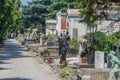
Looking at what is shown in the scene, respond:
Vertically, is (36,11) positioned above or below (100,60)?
below

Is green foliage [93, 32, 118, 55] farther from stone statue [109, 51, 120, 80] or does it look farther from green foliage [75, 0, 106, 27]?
green foliage [75, 0, 106, 27]

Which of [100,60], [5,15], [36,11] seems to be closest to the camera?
[100,60]

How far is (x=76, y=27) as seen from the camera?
174 ft

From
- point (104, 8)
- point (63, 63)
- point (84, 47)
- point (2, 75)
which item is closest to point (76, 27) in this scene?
point (84, 47)

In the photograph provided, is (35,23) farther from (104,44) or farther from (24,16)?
(104,44)

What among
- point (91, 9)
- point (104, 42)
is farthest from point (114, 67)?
point (104, 42)

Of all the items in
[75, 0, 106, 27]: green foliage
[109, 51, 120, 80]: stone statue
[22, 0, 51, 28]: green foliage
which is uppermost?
[75, 0, 106, 27]: green foliage

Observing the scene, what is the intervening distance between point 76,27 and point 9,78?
32068mm

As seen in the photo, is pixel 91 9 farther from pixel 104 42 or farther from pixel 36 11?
pixel 36 11

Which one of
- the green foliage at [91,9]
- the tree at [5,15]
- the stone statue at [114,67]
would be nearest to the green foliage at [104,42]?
the tree at [5,15]

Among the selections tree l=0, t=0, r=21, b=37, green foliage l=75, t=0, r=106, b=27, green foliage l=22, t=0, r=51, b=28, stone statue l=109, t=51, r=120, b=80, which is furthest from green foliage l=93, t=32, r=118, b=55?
green foliage l=22, t=0, r=51, b=28

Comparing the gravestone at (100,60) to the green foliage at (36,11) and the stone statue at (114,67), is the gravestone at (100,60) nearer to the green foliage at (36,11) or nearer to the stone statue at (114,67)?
the stone statue at (114,67)

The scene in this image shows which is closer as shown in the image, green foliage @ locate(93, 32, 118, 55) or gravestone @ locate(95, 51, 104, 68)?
gravestone @ locate(95, 51, 104, 68)

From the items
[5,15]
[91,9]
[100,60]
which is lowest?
[100,60]
